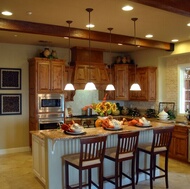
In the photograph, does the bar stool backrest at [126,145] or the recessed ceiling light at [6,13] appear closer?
the bar stool backrest at [126,145]

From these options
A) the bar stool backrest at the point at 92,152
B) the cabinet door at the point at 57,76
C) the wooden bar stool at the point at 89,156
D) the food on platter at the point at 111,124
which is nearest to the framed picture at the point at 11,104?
the cabinet door at the point at 57,76

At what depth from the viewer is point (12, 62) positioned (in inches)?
264

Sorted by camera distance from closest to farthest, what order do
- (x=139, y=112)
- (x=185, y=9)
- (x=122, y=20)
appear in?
(x=185, y=9) → (x=122, y=20) → (x=139, y=112)

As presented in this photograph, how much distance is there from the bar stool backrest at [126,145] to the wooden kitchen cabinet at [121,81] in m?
3.81

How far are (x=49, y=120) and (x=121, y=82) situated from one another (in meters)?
2.57

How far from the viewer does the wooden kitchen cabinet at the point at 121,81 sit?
7.70 metres

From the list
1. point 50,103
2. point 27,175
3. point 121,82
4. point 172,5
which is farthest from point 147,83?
point 27,175

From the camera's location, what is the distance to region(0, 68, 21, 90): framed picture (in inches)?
258

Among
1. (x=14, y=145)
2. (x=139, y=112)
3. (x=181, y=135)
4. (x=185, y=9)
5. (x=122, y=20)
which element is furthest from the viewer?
(x=139, y=112)

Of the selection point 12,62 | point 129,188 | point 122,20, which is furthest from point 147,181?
point 12,62

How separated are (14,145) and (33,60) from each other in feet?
7.77

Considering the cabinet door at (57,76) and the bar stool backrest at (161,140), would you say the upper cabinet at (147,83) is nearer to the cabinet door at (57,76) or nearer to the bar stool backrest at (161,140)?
the cabinet door at (57,76)

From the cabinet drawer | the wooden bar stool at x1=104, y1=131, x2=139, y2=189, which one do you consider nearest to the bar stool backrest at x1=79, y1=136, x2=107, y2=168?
the wooden bar stool at x1=104, y1=131, x2=139, y2=189

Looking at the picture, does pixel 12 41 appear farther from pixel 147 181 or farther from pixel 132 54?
pixel 147 181
